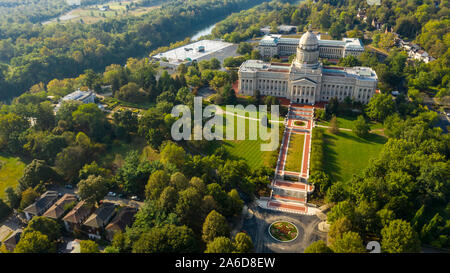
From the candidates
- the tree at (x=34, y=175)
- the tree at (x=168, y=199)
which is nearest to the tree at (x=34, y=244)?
the tree at (x=168, y=199)

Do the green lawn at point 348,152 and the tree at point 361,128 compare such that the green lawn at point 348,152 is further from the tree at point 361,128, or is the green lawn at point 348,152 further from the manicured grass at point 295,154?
the manicured grass at point 295,154

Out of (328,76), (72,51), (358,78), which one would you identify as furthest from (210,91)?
(72,51)

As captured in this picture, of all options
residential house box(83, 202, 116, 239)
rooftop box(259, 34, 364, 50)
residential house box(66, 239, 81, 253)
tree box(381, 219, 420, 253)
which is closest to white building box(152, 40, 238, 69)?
rooftop box(259, 34, 364, 50)

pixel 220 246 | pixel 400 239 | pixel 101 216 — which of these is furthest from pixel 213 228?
pixel 400 239

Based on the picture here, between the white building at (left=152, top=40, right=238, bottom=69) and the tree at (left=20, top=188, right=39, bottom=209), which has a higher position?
the white building at (left=152, top=40, right=238, bottom=69)

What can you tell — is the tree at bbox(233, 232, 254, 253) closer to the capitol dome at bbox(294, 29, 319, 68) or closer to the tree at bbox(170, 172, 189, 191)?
the tree at bbox(170, 172, 189, 191)

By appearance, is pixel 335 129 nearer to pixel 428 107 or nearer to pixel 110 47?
pixel 428 107
